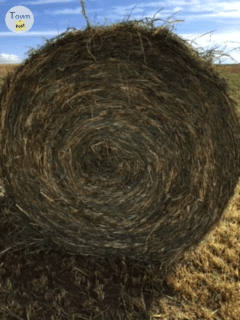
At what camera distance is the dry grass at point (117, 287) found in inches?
121

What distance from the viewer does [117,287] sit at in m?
3.40

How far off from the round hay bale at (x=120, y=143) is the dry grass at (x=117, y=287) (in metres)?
0.21

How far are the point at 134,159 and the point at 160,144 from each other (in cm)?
29

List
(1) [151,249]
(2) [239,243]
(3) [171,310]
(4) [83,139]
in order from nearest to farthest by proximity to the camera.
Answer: (3) [171,310] < (4) [83,139] < (1) [151,249] < (2) [239,243]

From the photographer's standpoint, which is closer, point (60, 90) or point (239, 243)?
point (60, 90)

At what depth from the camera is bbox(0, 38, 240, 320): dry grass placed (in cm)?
308

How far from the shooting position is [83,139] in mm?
3352

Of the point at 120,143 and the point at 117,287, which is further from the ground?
the point at 120,143

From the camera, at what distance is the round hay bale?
10.0 feet

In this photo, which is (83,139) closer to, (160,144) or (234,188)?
(160,144)

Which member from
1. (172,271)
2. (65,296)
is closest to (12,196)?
(65,296)

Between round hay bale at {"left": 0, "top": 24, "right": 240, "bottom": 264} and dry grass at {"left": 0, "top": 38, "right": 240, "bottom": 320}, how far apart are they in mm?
210

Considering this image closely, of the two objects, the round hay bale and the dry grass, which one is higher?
the round hay bale

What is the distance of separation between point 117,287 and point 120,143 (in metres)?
1.33
